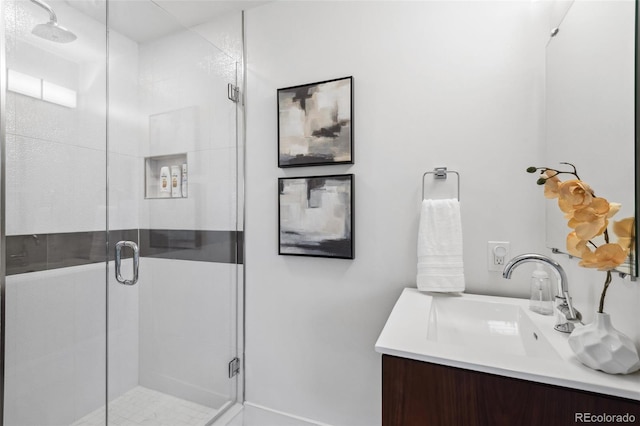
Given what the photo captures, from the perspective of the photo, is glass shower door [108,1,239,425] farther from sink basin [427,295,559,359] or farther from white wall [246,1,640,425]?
sink basin [427,295,559,359]

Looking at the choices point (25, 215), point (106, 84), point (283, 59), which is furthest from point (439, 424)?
point (283, 59)

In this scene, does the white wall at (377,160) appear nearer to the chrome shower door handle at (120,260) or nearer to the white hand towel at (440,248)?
the white hand towel at (440,248)

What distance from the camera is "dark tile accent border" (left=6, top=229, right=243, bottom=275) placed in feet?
3.47

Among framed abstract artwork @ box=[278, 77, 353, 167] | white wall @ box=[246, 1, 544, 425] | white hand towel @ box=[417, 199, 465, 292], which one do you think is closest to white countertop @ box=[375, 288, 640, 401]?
white hand towel @ box=[417, 199, 465, 292]

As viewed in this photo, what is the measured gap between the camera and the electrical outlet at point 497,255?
134 cm

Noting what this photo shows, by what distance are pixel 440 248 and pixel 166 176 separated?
1318 millimetres

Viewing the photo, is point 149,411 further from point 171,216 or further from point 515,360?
point 515,360

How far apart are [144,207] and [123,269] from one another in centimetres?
28

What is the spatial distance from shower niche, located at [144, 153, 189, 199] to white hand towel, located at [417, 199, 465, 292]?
1.18m

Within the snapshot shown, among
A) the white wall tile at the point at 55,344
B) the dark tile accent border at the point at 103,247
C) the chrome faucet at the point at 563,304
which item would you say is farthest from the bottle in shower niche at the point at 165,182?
the chrome faucet at the point at 563,304

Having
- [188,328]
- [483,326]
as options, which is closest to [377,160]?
[483,326]

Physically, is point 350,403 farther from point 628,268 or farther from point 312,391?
point 628,268

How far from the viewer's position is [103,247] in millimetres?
1280

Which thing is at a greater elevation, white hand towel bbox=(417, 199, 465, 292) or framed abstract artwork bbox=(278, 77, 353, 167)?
framed abstract artwork bbox=(278, 77, 353, 167)
